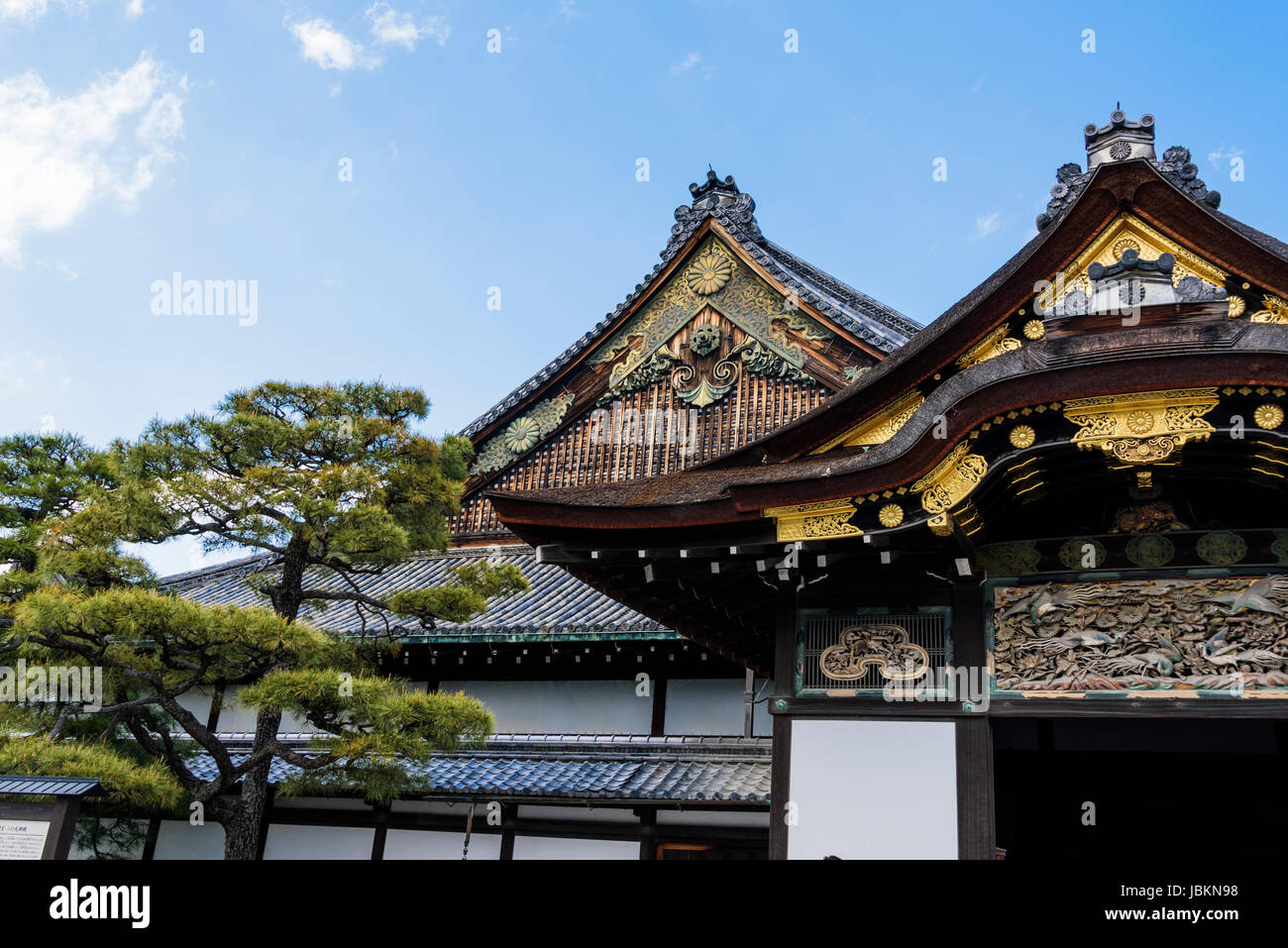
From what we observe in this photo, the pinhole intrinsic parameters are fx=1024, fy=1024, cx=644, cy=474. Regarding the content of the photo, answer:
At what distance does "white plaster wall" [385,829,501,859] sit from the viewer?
1288 cm

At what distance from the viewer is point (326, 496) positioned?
11.0 meters

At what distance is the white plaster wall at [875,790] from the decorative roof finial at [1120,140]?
409 cm

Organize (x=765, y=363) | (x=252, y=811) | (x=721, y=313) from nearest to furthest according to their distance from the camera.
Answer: (x=252, y=811) → (x=765, y=363) → (x=721, y=313)

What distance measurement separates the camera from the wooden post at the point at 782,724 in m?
6.97

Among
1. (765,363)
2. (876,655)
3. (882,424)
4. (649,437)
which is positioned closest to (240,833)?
(876,655)

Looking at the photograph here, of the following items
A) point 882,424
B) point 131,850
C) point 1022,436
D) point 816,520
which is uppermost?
point 882,424

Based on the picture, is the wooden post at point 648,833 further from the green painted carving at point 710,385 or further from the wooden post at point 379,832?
the green painted carving at point 710,385

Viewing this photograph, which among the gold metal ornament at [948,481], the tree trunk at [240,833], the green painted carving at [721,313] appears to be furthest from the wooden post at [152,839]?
the gold metal ornament at [948,481]

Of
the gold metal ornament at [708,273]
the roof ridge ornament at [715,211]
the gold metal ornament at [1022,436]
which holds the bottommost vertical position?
the gold metal ornament at [1022,436]

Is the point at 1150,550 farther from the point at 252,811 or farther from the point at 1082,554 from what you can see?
the point at 252,811

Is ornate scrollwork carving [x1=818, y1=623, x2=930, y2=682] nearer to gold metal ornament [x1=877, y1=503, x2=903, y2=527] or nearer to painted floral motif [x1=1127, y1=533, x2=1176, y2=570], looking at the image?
A: gold metal ornament [x1=877, y1=503, x2=903, y2=527]

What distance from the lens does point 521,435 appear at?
19188 mm

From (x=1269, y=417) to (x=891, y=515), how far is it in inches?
88.4
